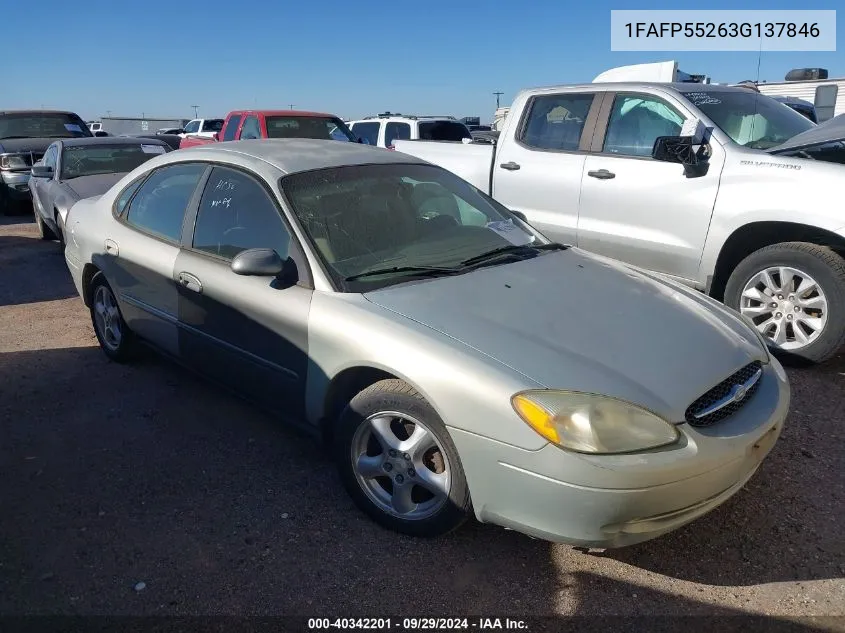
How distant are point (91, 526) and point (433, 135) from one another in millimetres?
10588

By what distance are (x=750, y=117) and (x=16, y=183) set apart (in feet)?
36.9

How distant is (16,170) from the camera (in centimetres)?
1139

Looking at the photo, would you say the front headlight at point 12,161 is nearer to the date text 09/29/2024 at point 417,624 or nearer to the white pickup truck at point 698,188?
the white pickup truck at point 698,188

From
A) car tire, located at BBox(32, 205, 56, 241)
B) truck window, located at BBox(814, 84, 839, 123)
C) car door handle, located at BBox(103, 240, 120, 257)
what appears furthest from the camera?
truck window, located at BBox(814, 84, 839, 123)

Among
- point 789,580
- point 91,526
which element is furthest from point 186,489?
point 789,580

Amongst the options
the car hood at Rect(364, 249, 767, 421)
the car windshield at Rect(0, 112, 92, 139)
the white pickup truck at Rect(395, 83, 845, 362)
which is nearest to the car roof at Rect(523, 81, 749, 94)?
the white pickup truck at Rect(395, 83, 845, 362)

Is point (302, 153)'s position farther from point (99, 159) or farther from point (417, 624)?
point (99, 159)

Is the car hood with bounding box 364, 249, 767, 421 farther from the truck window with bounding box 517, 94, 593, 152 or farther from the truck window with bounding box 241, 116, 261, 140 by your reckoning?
the truck window with bounding box 241, 116, 261, 140

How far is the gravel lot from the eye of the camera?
8.11 feet

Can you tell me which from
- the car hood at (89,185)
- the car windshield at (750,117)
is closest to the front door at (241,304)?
the car windshield at (750,117)

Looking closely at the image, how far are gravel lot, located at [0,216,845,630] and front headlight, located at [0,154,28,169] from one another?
9.13 meters

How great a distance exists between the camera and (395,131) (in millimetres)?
12609

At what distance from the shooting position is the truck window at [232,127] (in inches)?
461

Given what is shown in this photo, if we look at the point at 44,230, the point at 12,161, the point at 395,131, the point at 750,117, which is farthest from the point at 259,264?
the point at 12,161
